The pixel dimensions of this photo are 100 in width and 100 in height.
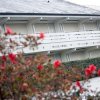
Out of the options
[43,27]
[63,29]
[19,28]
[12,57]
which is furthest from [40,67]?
[63,29]

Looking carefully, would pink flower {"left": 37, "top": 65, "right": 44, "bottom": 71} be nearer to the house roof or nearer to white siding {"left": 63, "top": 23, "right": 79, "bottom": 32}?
the house roof

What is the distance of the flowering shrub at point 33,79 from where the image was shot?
5363 mm

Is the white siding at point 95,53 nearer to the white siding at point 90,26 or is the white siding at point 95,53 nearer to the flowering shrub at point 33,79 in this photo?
the white siding at point 90,26

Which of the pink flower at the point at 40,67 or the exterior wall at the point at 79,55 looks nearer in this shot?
the pink flower at the point at 40,67

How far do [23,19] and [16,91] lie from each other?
1732 centimetres

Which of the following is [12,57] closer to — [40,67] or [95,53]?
[40,67]

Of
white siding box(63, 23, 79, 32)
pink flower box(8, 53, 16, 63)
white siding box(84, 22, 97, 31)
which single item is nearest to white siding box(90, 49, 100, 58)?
white siding box(84, 22, 97, 31)

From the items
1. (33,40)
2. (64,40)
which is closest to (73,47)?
(64,40)

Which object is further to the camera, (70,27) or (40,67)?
(70,27)

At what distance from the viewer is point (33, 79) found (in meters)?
5.64

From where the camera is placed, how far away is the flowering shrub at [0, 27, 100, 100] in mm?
5363

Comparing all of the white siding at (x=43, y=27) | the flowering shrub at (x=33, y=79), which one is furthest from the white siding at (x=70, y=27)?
the flowering shrub at (x=33, y=79)

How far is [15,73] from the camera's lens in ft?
18.2

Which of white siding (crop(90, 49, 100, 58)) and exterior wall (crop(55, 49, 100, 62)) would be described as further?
white siding (crop(90, 49, 100, 58))
